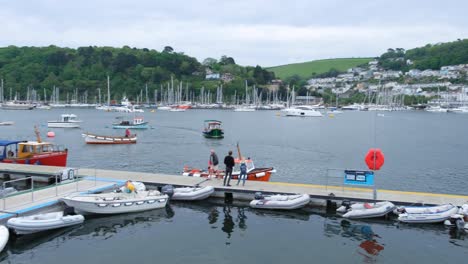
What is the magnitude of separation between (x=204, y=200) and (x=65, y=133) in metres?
55.6

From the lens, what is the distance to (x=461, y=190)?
1251 inches

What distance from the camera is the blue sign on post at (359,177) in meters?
22.4

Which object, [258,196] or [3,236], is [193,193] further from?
[3,236]

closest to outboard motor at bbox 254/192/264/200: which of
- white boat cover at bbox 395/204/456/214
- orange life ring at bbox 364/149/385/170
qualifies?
orange life ring at bbox 364/149/385/170

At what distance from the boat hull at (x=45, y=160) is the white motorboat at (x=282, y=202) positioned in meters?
15.6

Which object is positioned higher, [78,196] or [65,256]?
[78,196]

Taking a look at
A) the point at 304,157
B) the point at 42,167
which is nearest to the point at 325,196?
the point at 42,167

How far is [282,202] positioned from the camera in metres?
21.3

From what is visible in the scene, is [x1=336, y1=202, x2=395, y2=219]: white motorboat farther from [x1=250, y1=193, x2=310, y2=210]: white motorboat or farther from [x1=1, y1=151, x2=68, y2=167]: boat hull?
[x1=1, y1=151, x2=68, y2=167]: boat hull

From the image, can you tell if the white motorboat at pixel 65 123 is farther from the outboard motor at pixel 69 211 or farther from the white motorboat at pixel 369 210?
the white motorboat at pixel 369 210

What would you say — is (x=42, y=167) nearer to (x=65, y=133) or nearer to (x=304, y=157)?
(x=304, y=157)

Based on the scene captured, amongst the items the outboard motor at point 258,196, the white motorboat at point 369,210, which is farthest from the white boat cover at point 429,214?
the outboard motor at point 258,196

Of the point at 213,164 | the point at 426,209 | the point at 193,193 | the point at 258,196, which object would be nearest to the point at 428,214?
the point at 426,209

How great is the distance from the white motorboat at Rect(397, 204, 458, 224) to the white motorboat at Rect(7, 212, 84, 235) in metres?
13.7
